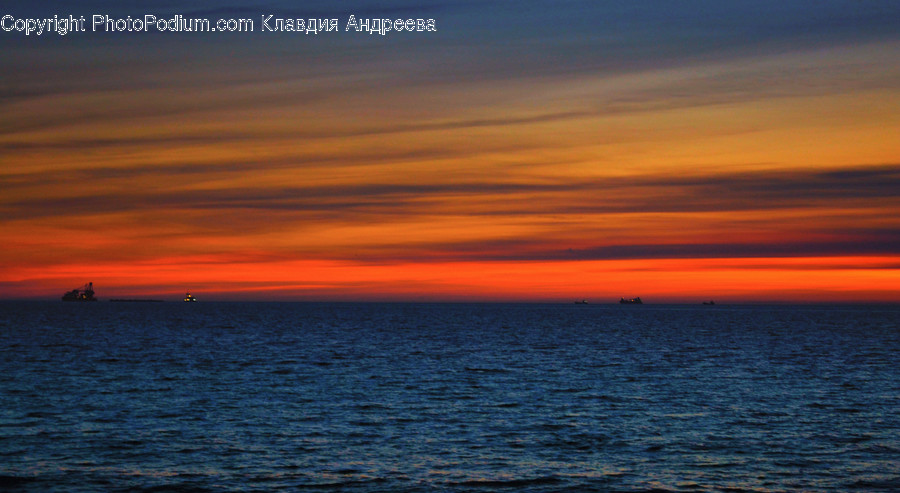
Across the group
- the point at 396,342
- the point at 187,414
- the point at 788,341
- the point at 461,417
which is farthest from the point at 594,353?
the point at 187,414

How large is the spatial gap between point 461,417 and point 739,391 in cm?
2148

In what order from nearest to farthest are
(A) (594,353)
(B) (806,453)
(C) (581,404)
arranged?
(B) (806,453) < (C) (581,404) < (A) (594,353)

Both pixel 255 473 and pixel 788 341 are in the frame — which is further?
pixel 788 341

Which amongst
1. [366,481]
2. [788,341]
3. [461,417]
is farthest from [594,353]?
[366,481]

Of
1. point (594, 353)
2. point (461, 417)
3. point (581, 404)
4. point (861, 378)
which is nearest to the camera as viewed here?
point (461, 417)

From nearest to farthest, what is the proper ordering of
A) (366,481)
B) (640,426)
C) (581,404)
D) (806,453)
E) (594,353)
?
(366,481) < (806,453) < (640,426) < (581,404) < (594,353)

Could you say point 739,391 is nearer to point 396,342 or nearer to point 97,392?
point 97,392

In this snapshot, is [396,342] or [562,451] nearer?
[562,451]

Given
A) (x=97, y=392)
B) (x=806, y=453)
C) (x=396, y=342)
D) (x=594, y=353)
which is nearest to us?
(x=806, y=453)

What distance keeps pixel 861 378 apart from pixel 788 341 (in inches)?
2100

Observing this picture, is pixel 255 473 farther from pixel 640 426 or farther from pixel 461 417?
pixel 640 426

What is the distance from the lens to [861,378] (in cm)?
6412

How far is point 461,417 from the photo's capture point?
1768 inches

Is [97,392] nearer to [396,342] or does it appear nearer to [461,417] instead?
[461,417]
